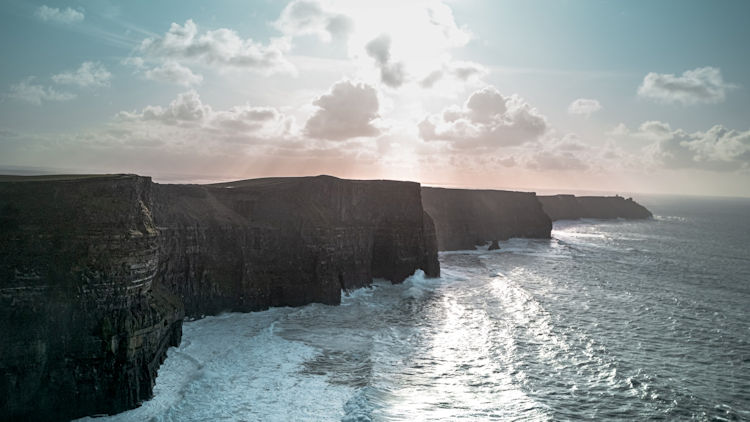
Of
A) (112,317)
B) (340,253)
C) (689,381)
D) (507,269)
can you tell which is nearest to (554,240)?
(507,269)

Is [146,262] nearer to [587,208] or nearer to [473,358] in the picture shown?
[473,358]

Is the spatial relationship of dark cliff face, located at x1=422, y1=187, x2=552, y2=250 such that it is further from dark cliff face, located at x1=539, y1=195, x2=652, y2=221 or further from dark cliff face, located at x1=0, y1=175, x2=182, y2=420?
dark cliff face, located at x1=0, y1=175, x2=182, y2=420

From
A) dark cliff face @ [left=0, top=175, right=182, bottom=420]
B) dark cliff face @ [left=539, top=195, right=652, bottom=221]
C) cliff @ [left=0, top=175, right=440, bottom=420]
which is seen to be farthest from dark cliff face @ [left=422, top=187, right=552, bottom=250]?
dark cliff face @ [left=0, top=175, right=182, bottom=420]

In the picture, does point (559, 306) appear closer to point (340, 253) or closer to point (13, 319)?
point (340, 253)

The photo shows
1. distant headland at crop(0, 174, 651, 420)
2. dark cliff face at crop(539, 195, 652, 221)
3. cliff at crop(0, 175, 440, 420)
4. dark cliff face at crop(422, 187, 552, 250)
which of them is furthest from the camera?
dark cliff face at crop(539, 195, 652, 221)

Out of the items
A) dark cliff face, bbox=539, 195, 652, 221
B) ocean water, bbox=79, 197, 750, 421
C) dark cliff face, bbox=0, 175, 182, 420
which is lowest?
ocean water, bbox=79, 197, 750, 421

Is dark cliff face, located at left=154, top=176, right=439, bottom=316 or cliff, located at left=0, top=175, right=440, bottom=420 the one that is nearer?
cliff, located at left=0, top=175, right=440, bottom=420
